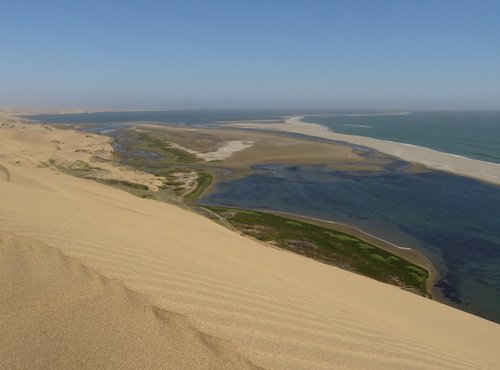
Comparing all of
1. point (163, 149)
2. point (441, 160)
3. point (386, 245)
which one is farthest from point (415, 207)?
point (163, 149)

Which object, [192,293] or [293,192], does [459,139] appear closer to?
[293,192]

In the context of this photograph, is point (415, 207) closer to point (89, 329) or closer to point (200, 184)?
point (200, 184)

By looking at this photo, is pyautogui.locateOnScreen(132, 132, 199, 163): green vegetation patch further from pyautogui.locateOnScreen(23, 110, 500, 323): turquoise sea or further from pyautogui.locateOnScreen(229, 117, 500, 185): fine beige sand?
pyautogui.locateOnScreen(229, 117, 500, 185): fine beige sand

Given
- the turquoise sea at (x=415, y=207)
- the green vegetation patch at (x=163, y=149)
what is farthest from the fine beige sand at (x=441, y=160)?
the green vegetation patch at (x=163, y=149)

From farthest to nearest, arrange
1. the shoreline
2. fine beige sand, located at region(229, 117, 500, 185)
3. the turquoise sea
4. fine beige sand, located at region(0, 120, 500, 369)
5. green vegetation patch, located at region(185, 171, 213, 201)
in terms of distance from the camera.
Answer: fine beige sand, located at region(229, 117, 500, 185) → green vegetation patch, located at region(185, 171, 213, 201) → the shoreline → the turquoise sea → fine beige sand, located at region(0, 120, 500, 369)

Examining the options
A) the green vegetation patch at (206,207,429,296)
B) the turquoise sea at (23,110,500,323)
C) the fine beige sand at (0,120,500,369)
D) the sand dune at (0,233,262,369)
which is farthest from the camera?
the turquoise sea at (23,110,500,323)

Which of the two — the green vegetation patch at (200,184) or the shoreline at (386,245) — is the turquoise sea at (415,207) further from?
the green vegetation patch at (200,184)

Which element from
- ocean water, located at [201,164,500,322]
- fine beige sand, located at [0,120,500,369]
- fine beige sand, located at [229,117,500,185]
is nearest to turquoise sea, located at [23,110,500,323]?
ocean water, located at [201,164,500,322]
